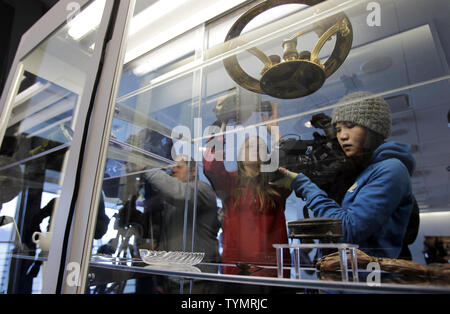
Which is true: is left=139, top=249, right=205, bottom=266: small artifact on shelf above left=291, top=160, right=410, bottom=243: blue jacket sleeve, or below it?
below

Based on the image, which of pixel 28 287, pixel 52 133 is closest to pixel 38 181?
pixel 52 133

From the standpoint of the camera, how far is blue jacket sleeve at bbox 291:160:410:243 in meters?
0.64

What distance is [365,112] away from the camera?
73 cm

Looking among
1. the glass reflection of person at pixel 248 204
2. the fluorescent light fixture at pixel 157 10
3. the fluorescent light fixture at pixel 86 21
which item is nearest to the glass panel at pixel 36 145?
the fluorescent light fixture at pixel 86 21

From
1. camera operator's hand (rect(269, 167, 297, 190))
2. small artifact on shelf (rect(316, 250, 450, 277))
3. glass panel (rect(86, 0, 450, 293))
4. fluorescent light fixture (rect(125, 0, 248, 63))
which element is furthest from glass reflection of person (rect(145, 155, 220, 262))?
fluorescent light fixture (rect(125, 0, 248, 63))

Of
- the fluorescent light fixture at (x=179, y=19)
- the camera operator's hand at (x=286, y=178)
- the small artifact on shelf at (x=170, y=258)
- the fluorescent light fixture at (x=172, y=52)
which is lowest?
the small artifact on shelf at (x=170, y=258)

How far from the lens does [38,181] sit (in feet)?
3.96

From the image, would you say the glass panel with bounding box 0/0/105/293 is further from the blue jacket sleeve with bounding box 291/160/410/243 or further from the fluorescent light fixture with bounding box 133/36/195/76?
the blue jacket sleeve with bounding box 291/160/410/243

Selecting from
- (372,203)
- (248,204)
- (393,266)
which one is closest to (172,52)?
(248,204)

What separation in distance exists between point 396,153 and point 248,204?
0.47 m

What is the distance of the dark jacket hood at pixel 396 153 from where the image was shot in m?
0.65

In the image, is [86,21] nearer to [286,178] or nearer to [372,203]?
[286,178]

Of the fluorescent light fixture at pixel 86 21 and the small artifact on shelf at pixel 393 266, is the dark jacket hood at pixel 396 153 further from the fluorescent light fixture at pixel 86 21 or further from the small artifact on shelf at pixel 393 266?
the fluorescent light fixture at pixel 86 21
